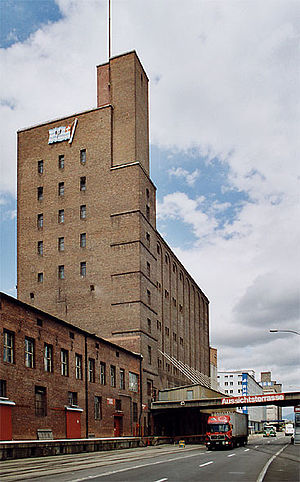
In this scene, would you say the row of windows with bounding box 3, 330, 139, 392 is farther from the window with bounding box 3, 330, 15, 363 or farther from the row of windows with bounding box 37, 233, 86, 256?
the row of windows with bounding box 37, 233, 86, 256

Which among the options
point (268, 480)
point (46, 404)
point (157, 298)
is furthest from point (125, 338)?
point (268, 480)

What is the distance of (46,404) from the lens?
3997 centimetres

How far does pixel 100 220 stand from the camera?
6525cm

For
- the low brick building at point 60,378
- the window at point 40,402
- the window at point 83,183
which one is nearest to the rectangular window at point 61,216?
the window at point 83,183

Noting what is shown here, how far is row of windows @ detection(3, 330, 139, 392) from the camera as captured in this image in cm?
3600

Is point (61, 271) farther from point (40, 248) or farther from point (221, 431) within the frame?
point (221, 431)

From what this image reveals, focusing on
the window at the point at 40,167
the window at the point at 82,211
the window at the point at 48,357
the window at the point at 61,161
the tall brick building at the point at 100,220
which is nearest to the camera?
the window at the point at 48,357

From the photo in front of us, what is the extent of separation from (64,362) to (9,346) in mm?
8647

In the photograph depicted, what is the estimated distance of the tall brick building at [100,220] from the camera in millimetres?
62750

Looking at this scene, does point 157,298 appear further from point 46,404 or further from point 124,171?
point 46,404

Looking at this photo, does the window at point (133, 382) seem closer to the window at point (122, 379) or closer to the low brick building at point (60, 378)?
the low brick building at point (60, 378)

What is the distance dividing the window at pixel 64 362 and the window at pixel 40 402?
3.42 meters

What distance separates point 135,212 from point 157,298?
39.4 feet

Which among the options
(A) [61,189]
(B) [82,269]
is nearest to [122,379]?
(B) [82,269]
